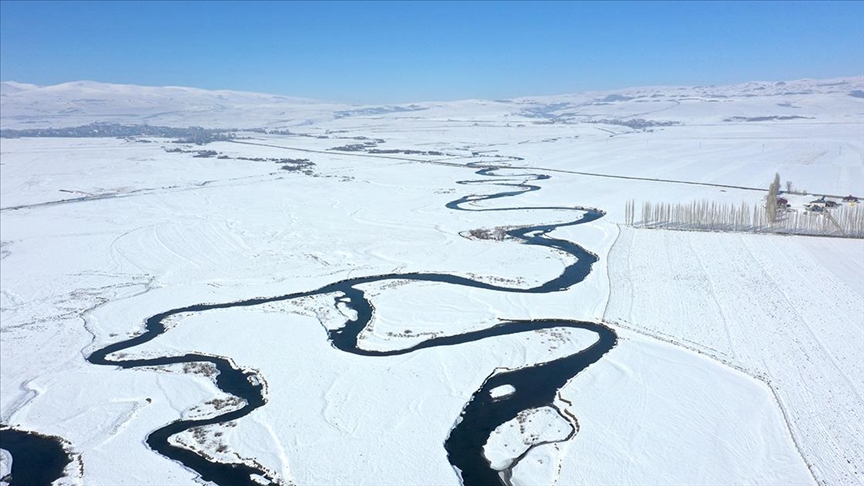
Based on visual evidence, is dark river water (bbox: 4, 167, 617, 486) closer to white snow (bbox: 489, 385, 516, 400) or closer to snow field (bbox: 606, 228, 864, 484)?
white snow (bbox: 489, 385, 516, 400)

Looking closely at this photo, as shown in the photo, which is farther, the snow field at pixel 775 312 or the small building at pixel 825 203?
the small building at pixel 825 203

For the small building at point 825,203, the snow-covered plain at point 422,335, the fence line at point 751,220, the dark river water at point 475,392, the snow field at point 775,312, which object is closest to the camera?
the dark river water at point 475,392

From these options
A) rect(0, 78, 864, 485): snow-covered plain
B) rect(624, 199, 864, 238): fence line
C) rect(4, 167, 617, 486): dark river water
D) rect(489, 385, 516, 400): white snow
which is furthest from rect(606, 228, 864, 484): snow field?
rect(489, 385, 516, 400): white snow

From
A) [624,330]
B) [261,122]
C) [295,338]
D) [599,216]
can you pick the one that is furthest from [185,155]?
[261,122]

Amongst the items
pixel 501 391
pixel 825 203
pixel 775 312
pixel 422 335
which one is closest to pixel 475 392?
pixel 501 391

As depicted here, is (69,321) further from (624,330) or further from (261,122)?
(261,122)

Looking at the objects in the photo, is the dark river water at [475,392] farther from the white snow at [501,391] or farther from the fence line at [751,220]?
the fence line at [751,220]

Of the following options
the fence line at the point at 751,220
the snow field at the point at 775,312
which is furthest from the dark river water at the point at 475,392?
the fence line at the point at 751,220
